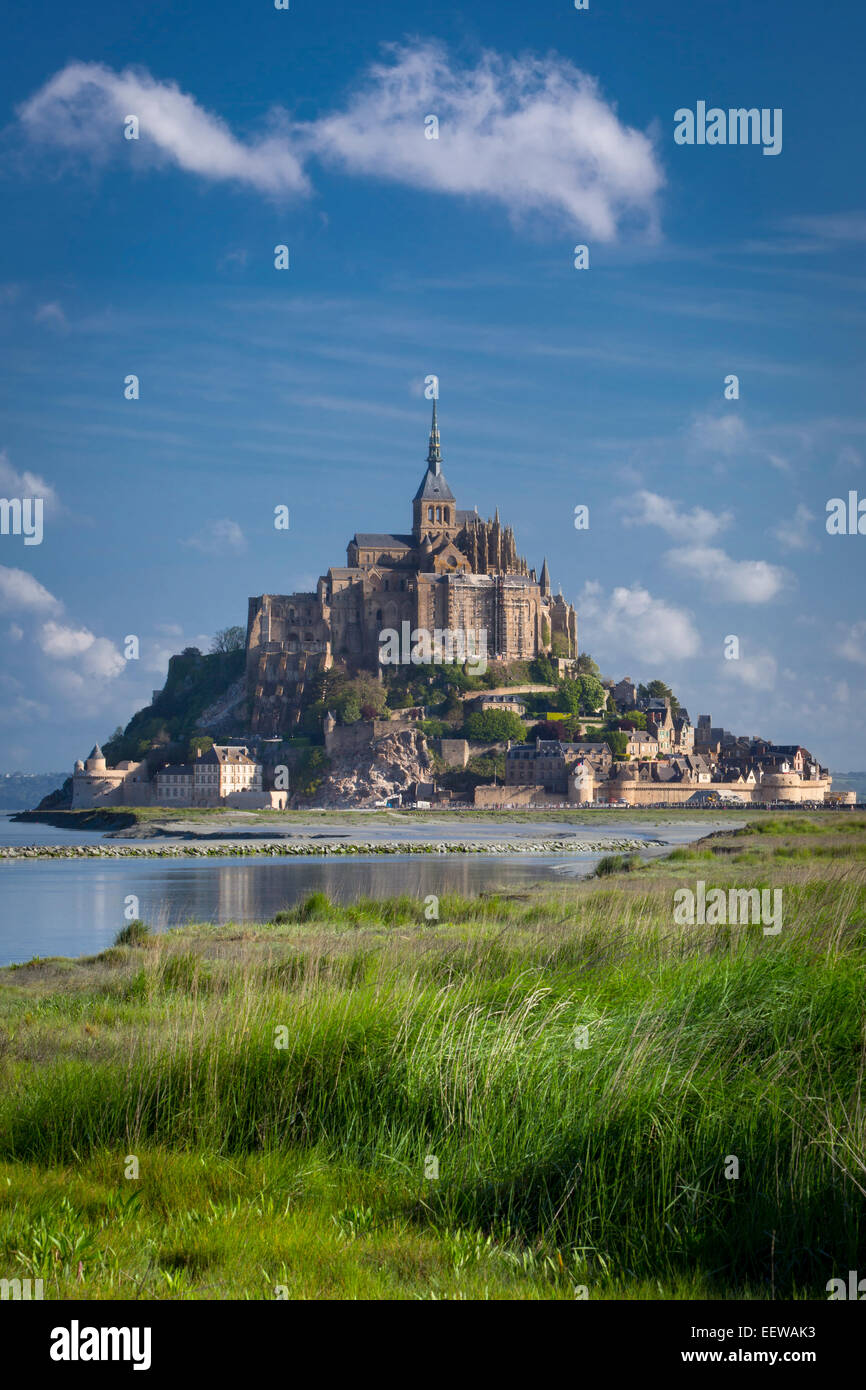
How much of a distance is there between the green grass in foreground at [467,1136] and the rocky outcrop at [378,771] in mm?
75181

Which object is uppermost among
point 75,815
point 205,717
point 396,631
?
point 396,631

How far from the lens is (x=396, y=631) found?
94.6 metres

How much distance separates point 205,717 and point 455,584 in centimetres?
2155

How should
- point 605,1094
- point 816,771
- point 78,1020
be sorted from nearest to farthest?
point 605,1094, point 78,1020, point 816,771

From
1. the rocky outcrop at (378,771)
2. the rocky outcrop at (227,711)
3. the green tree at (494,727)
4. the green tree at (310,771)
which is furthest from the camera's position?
the rocky outcrop at (227,711)

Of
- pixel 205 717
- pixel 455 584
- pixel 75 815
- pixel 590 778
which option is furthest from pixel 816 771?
pixel 75 815

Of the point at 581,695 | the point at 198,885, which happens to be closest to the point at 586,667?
the point at 581,695

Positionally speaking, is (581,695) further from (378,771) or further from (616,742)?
(378,771)

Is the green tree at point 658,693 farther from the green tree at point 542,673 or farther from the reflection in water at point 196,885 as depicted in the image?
the reflection in water at point 196,885

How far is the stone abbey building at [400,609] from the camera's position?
93.4m

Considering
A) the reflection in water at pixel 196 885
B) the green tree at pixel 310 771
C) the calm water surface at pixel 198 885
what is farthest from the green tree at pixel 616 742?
the reflection in water at pixel 196 885

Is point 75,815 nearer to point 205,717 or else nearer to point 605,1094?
point 205,717
